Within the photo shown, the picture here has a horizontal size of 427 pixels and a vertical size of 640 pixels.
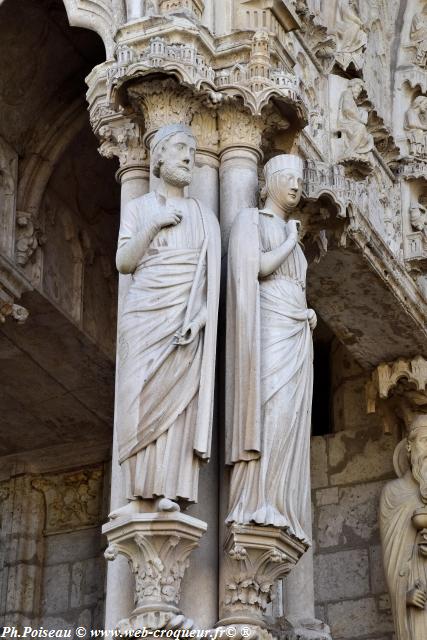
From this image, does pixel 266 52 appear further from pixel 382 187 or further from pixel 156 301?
pixel 382 187

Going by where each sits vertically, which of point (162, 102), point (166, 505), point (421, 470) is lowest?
point (166, 505)

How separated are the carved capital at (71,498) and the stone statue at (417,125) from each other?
2.97m

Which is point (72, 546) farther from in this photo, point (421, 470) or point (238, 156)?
point (238, 156)

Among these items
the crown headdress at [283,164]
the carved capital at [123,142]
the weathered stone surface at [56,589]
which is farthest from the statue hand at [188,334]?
the weathered stone surface at [56,589]

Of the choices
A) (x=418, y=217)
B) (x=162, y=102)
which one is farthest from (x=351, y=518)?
(x=162, y=102)

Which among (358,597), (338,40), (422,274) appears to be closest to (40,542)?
(358,597)

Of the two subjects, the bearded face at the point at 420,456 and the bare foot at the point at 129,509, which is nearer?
the bare foot at the point at 129,509

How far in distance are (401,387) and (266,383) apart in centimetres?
333

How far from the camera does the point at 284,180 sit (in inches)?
282

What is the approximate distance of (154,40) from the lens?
7.13 m

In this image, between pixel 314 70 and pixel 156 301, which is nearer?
pixel 156 301

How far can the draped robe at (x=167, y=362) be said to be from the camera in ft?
20.2

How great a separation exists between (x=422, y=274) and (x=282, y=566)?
3575 mm

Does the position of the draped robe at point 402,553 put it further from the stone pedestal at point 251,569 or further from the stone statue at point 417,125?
the stone pedestal at point 251,569
